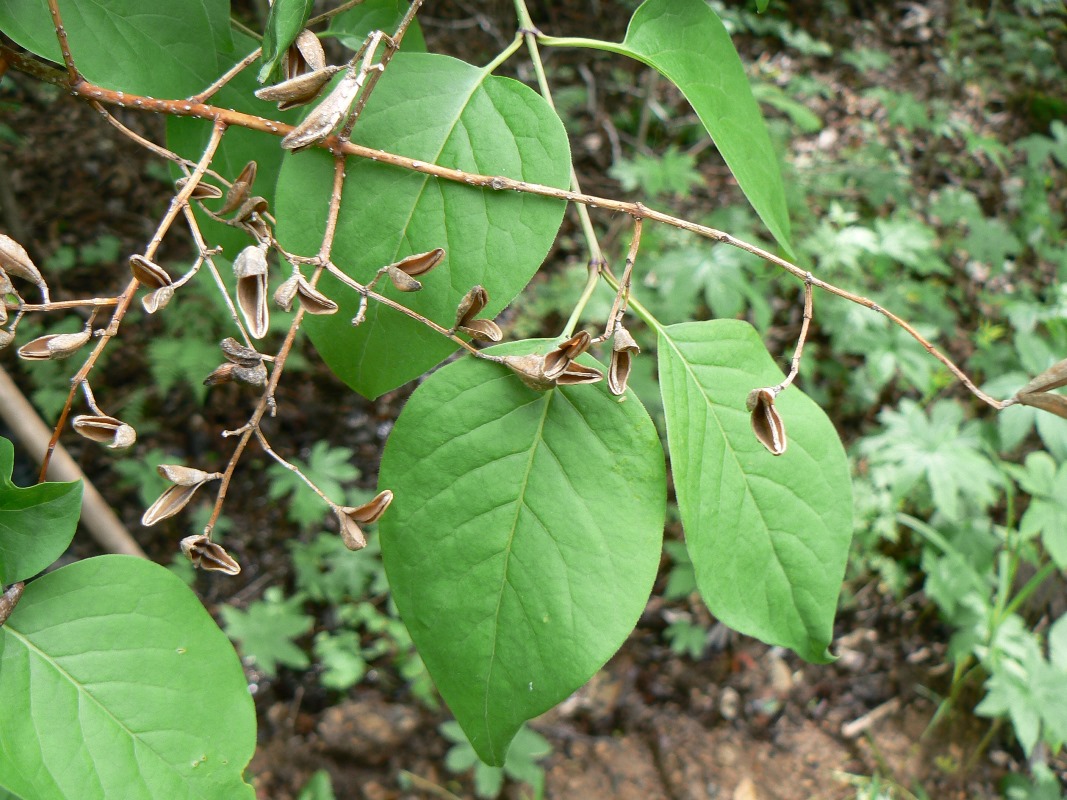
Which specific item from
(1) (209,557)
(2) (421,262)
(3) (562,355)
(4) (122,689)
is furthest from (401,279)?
(4) (122,689)

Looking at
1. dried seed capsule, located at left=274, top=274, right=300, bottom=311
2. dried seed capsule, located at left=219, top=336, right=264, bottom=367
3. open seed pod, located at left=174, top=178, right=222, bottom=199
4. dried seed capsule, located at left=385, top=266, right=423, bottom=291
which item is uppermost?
open seed pod, located at left=174, top=178, right=222, bottom=199

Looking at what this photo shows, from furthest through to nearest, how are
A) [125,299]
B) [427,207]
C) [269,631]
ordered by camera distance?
1. [269,631]
2. [427,207]
3. [125,299]

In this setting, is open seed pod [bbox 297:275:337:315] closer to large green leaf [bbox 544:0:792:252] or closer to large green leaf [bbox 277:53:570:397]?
large green leaf [bbox 277:53:570:397]

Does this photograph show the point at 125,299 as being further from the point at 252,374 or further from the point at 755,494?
the point at 755,494

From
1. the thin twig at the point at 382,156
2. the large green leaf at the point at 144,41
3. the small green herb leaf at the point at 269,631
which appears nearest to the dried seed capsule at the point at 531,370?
the thin twig at the point at 382,156

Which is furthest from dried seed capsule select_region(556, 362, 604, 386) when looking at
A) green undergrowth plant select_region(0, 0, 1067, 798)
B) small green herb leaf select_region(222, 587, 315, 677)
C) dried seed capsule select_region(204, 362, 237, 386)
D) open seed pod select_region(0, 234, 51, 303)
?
small green herb leaf select_region(222, 587, 315, 677)

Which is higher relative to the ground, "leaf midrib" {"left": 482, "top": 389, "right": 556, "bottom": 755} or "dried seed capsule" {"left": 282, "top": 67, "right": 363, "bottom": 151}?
"dried seed capsule" {"left": 282, "top": 67, "right": 363, "bottom": 151}

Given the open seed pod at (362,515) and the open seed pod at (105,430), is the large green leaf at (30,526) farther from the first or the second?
the open seed pod at (362,515)
